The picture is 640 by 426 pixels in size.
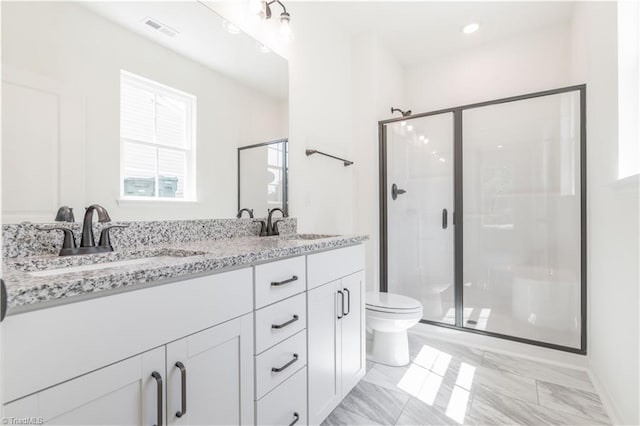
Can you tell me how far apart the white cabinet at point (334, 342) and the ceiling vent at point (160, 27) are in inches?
52.8

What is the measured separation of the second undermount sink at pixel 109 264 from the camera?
2.88 ft

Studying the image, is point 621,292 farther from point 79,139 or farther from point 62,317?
point 79,139

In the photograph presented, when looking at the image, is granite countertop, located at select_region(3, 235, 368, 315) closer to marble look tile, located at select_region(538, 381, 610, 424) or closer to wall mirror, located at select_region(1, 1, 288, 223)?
wall mirror, located at select_region(1, 1, 288, 223)

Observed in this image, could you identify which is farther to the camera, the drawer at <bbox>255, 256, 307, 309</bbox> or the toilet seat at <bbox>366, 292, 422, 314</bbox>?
the toilet seat at <bbox>366, 292, 422, 314</bbox>

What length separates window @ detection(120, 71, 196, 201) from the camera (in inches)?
47.8

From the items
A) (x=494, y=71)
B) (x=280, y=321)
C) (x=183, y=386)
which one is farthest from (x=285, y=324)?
(x=494, y=71)

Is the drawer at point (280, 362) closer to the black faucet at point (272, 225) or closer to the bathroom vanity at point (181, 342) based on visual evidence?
the bathroom vanity at point (181, 342)

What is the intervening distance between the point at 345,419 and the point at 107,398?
1.20 meters

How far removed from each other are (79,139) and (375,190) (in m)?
2.16

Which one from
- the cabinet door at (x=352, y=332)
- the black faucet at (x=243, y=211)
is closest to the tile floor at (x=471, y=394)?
the cabinet door at (x=352, y=332)

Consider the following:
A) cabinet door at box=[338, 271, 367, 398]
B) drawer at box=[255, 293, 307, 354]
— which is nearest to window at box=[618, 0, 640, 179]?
cabinet door at box=[338, 271, 367, 398]

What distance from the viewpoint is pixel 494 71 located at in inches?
112

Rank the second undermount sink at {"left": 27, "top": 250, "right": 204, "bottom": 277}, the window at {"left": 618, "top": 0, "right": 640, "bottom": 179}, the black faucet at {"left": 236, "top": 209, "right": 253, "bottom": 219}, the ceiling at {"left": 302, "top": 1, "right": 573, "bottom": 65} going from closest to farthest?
the second undermount sink at {"left": 27, "top": 250, "right": 204, "bottom": 277}
the window at {"left": 618, "top": 0, "right": 640, "bottom": 179}
the black faucet at {"left": 236, "top": 209, "right": 253, "bottom": 219}
the ceiling at {"left": 302, "top": 1, "right": 573, "bottom": 65}

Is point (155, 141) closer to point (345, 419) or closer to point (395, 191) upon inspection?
point (345, 419)
